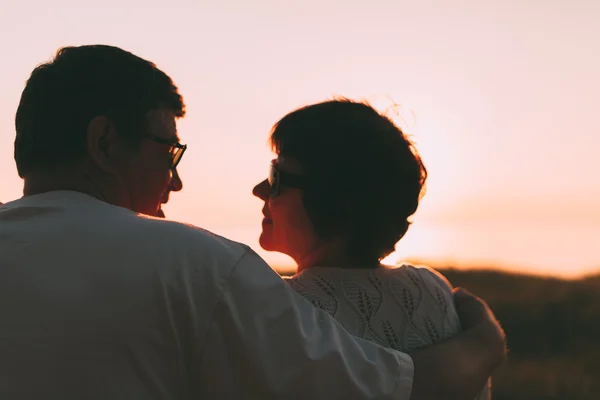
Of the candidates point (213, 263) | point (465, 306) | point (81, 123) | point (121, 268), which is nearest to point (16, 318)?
point (121, 268)

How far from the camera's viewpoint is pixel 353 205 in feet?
8.89

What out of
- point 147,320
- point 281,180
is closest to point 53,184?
point 147,320

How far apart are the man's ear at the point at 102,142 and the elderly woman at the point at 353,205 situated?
2.00 ft

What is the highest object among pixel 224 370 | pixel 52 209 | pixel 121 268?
pixel 52 209

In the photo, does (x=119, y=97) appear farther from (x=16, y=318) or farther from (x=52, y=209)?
(x=16, y=318)

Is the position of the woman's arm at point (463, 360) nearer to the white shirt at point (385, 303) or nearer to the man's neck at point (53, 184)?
the white shirt at point (385, 303)

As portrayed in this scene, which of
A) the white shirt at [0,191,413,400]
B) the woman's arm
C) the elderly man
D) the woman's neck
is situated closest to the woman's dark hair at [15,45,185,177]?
the elderly man

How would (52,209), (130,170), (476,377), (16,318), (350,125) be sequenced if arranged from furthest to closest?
(350,125)
(130,170)
(476,377)
(52,209)
(16,318)

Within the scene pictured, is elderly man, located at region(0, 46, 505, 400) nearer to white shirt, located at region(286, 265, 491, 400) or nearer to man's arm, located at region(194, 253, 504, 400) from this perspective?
man's arm, located at region(194, 253, 504, 400)

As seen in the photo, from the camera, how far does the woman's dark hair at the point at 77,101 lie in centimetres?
237

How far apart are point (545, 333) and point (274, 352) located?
9.43 meters

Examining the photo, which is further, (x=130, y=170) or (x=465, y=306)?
(x=465, y=306)

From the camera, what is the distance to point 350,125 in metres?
2.75

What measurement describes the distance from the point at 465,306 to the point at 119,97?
1.45 meters
